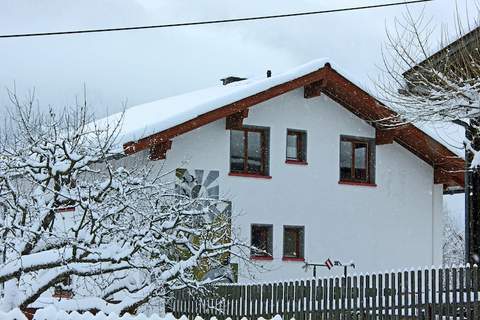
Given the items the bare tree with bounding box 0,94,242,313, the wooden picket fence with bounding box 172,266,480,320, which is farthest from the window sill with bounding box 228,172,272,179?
the bare tree with bounding box 0,94,242,313

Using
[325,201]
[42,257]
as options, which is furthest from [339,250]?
[42,257]

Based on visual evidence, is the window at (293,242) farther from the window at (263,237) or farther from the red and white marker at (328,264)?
the red and white marker at (328,264)

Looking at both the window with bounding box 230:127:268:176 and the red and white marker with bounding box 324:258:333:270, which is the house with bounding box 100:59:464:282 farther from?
the red and white marker with bounding box 324:258:333:270

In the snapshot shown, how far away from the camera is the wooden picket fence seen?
1348 cm

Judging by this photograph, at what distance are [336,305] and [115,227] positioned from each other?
15.8 ft

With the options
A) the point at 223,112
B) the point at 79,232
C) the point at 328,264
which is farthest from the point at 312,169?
the point at 79,232

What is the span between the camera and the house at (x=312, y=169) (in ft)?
74.8

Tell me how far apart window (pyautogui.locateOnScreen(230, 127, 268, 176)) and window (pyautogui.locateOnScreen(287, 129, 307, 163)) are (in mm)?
778

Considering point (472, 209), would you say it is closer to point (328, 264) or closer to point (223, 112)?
point (223, 112)

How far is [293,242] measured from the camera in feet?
78.9

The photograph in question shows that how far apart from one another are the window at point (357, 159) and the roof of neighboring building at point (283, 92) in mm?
462

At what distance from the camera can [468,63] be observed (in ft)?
43.4

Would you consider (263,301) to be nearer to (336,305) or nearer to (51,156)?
(336,305)

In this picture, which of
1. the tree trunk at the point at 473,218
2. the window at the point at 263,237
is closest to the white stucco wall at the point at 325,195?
the window at the point at 263,237
